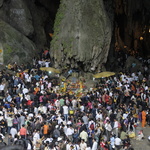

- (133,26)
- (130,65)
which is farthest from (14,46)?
(133,26)

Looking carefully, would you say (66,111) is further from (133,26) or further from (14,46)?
(133,26)

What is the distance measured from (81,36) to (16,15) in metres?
9.46

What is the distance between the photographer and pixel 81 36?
32469mm

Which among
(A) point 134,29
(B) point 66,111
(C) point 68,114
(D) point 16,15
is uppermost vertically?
(D) point 16,15

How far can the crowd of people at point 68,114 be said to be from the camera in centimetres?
1956

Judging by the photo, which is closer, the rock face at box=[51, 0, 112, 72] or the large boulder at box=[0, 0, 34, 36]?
the rock face at box=[51, 0, 112, 72]

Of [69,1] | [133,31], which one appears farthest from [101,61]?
[133,31]

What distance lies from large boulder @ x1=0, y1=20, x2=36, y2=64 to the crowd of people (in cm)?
455

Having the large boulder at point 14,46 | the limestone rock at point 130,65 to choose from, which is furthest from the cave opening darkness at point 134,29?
the large boulder at point 14,46

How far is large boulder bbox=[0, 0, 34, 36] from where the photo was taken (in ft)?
127

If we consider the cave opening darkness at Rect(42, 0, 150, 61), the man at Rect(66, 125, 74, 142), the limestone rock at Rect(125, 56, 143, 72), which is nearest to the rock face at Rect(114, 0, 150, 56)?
the cave opening darkness at Rect(42, 0, 150, 61)

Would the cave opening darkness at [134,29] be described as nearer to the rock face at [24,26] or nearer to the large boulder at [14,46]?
the rock face at [24,26]

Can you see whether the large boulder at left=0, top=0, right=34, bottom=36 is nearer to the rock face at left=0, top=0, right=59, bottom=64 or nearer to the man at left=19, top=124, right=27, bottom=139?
the rock face at left=0, top=0, right=59, bottom=64

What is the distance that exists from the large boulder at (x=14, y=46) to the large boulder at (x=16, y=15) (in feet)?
5.28
